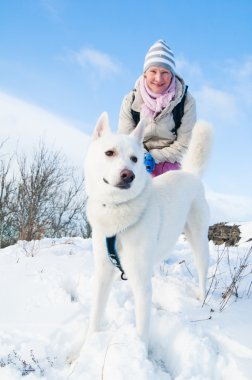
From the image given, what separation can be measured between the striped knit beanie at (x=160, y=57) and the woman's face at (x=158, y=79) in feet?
→ 0.16

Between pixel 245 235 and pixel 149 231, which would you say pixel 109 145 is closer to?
pixel 149 231

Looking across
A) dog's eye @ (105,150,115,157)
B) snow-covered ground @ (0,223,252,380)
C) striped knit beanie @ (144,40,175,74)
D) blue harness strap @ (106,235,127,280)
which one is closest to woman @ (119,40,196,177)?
striped knit beanie @ (144,40,175,74)

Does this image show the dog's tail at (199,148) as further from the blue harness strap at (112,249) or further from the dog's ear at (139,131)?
the blue harness strap at (112,249)

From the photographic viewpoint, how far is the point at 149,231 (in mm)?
2928

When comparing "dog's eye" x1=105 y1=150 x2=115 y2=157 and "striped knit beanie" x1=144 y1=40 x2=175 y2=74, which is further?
"striped knit beanie" x1=144 y1=40 x2=175 y2=74

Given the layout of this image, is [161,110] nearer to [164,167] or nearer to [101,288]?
[164,167]

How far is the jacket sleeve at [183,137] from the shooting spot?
4582mm

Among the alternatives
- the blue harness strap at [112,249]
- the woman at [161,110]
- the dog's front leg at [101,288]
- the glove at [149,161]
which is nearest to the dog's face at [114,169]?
the blue harness strap at [112,249]

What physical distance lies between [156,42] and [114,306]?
3.43m

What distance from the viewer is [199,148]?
4293 millimetres

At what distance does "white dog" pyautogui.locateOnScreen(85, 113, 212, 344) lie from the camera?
2824mm

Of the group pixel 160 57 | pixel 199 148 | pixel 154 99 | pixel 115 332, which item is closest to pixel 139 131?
pixel 199 148

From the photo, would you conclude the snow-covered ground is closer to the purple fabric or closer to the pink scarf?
the purple fabric

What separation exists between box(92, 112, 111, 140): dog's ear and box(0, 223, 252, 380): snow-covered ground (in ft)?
5.19
